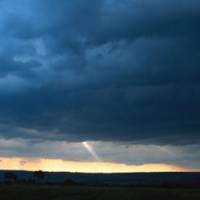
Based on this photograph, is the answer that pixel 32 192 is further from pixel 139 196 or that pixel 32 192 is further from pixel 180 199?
pixel 180 199

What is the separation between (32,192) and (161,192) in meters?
33.5

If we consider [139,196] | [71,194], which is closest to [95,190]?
[71,194]

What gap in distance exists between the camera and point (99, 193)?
10769 cm

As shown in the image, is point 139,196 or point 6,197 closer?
point 139,196

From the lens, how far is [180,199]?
94.4 metres

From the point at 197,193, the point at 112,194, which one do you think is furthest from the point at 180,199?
the point at 112,194

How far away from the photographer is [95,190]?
112 metres

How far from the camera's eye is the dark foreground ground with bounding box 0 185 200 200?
9838cm

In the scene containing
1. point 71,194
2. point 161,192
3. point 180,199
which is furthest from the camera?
point 71,194

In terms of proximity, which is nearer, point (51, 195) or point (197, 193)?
point (197, 193)

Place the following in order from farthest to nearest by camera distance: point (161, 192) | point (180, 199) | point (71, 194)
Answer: point (71, 194)
point (161, 192)
point (180, 199)

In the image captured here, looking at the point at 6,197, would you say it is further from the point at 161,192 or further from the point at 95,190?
the point at 161,192

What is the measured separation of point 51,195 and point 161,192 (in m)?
26.7

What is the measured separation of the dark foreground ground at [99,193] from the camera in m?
98.4
